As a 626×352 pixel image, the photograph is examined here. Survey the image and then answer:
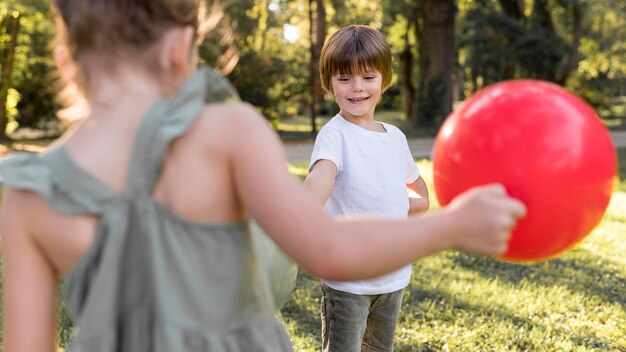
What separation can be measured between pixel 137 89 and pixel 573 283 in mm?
4570

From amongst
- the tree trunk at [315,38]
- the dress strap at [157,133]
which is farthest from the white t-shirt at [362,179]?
the tree trunk at [315,38]

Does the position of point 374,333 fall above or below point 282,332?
below

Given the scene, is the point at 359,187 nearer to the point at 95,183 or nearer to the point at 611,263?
the point at 95,183

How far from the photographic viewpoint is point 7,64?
15648mm

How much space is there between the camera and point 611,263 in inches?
223

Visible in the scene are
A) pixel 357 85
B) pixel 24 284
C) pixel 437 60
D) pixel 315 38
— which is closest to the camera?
pixel 24 284

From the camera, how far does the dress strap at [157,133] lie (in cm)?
116

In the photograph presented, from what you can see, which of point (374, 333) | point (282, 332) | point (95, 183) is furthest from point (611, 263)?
point (95, 183)

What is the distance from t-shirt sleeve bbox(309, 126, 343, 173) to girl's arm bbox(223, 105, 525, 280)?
1.41 m

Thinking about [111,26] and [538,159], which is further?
[538,159]

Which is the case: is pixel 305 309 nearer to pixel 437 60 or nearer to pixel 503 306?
pixel 503 306

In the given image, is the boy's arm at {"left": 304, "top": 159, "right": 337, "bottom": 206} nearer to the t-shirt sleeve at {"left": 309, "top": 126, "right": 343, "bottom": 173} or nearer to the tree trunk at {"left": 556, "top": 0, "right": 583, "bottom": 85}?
the t-shirt sleeve at {"left": 309, "top": 126, "right": 343, "bottom": 173}

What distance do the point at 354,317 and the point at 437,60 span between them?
54.7ft

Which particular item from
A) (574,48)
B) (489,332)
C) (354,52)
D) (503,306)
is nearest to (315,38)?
(574,48)
